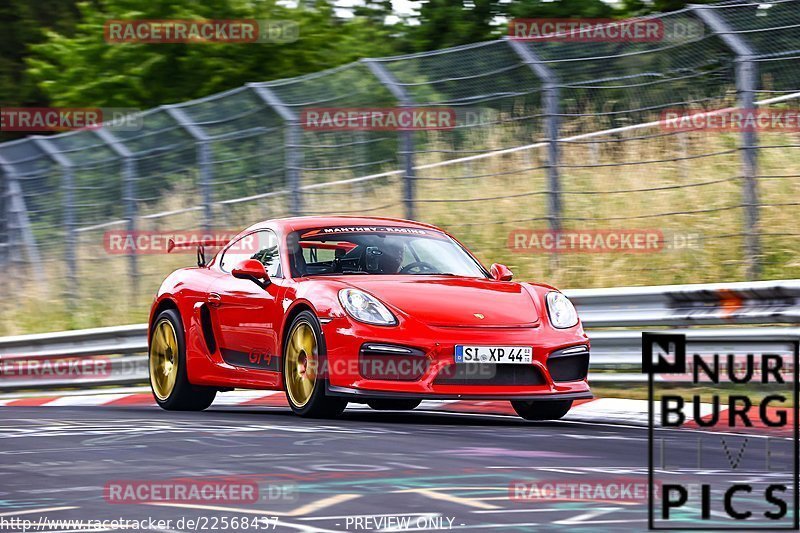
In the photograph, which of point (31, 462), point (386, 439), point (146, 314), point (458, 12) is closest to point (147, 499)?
point (31, 462)

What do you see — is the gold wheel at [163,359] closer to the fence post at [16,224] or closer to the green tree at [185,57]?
the fence post at [16,224]

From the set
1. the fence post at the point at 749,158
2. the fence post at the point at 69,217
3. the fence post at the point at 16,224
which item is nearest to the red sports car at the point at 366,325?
the fence post at the point at 749,158

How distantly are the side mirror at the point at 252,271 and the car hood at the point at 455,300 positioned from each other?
2.32ft

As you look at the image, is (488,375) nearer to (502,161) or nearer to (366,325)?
(366,325)

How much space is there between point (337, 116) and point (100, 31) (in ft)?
53.6

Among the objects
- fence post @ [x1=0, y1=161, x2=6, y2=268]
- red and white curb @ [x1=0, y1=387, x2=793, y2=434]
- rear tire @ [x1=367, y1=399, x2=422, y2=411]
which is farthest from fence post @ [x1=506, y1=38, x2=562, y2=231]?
fence post @ [x1=0, y1=161, x2=6, y2=268]

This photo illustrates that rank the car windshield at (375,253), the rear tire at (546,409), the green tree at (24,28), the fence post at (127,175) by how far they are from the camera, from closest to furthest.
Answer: the rear tire at (546,409), the car windshield at (375,253), the fence post at (127,175), the green tree at (24,28)

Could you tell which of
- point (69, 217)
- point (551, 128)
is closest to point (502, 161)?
point (551, 128)

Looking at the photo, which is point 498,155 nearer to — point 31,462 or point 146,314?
point 146,314

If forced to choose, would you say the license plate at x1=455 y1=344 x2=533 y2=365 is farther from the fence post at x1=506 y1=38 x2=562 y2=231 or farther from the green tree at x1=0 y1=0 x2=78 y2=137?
the green tree at x1=0 y1=0 x2=78 y2=137

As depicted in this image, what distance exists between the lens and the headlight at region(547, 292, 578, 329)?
8.81 m

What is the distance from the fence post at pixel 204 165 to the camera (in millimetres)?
15797

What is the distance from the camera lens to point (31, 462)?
7.11m

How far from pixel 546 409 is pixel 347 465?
8.84ft
